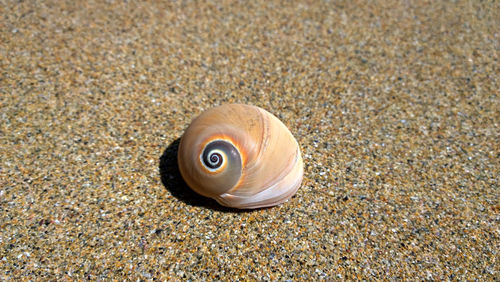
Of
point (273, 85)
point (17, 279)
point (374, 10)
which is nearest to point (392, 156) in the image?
point (273, 85)

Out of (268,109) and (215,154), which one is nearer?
(215,154)

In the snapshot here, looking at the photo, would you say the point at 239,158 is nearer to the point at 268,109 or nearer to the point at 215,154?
the point at 215,154

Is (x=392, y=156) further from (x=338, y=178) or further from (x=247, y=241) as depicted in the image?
(x=247, y=241)

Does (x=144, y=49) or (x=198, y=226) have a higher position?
(x=144, y=49)

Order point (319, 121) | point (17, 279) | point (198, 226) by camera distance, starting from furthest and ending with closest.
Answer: point (319, 121), point (198, 226), point (17, 279)

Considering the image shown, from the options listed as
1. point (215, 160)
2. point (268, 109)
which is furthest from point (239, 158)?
point (268, 109)

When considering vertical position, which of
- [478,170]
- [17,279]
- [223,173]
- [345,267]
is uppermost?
[223,173]

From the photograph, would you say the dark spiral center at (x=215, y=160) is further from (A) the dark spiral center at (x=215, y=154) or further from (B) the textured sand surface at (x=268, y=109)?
(B) the textured sand surface at (x=268, y=109)
